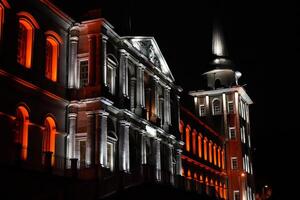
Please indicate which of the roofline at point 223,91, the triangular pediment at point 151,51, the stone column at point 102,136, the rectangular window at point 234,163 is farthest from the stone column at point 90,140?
the roofline at point 223,91

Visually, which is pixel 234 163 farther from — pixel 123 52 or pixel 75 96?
pixel 75 96

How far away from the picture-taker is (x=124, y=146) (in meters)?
34.2

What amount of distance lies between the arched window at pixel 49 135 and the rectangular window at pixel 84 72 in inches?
139

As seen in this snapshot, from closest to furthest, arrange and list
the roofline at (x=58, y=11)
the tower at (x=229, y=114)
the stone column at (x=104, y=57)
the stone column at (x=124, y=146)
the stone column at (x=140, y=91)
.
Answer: the roofline at (x=58, y=11) → the stone column at (x=104, y=57) → the stone column at (x=124, y=146) → the stone column at (x=140, y=91) → the tower at (x=229, y=114)

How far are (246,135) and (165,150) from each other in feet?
92.8

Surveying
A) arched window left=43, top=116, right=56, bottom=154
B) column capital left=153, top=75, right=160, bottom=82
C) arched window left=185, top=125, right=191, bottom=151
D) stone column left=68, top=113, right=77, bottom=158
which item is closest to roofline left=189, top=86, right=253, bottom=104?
arched window left=185, top=125, right=191, bottom=151

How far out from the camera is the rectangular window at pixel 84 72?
32.7 meters

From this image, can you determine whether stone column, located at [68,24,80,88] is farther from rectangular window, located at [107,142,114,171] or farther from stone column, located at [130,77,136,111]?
stone column, located at [130,77,136,111]

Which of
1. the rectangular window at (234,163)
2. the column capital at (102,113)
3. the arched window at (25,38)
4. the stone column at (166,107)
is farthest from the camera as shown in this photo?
the rectangular window at (234,163)

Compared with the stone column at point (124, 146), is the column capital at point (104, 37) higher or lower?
higher

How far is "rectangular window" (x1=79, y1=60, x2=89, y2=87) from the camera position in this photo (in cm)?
3269

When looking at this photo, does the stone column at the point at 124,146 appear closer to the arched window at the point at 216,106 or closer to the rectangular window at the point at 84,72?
the rectangular window at the point at 84,72

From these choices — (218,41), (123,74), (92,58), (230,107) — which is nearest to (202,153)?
(230,107)

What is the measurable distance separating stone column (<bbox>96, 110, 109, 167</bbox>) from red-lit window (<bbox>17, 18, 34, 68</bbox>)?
5.32 metres
